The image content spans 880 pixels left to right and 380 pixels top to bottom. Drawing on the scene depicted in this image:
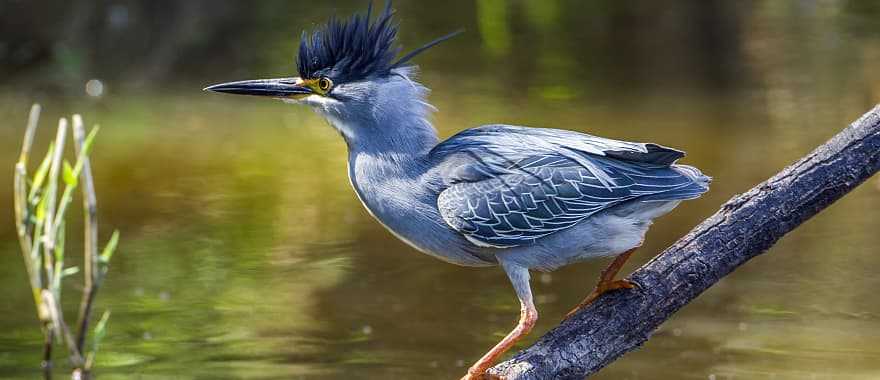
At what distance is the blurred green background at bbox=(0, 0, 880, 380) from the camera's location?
17.3ft

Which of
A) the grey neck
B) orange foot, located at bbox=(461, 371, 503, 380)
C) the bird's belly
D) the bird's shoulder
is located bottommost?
orange foot, located at bbox=(461, 371, 503, 380)

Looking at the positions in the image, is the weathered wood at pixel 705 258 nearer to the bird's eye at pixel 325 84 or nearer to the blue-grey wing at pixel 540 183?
the blue-grey wing at pixel 540 183

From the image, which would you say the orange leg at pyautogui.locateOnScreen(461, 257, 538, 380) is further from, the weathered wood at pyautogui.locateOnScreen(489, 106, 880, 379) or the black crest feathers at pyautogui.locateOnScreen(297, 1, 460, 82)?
the black crest feathers at pyautogui.locateOnScreen(297, 1, 460, 82)

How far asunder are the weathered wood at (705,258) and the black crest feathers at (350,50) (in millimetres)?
891

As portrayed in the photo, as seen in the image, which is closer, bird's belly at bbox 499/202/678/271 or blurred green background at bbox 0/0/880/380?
bird's belly at bbox 499/202/678/271

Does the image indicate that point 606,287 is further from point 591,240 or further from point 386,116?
point 386,116

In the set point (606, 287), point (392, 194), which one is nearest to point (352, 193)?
point (392, 194)

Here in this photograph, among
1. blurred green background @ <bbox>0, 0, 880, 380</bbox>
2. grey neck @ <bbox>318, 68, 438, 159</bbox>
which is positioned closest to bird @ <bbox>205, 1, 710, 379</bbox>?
grey neck @ <bbox>318, 68, 438, 159</bbox>

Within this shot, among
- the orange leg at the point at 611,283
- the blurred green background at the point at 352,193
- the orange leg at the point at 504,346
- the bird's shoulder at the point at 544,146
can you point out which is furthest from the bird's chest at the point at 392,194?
the blurred green background at the point at 352,193

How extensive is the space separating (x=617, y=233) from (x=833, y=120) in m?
5.28

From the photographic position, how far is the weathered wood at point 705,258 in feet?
11.0

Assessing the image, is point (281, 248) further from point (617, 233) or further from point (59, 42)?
point (59, 42)

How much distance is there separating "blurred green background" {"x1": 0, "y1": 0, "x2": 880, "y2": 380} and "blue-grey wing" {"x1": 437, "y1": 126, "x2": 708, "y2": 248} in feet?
5.53

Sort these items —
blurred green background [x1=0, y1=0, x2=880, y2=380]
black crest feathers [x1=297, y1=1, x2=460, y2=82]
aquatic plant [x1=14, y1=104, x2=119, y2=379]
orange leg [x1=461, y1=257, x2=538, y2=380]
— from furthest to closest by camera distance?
blurred green background [x1=0, y1=0, x2=880, y2=380]
black crest feathers [x1=297, y1=1, x2=460, y2=82]
orange leg [x1=461, y1=257, x2=538, y2=380]
aquatic plant [x1=14, y1=104, x2=119, y2=379]
